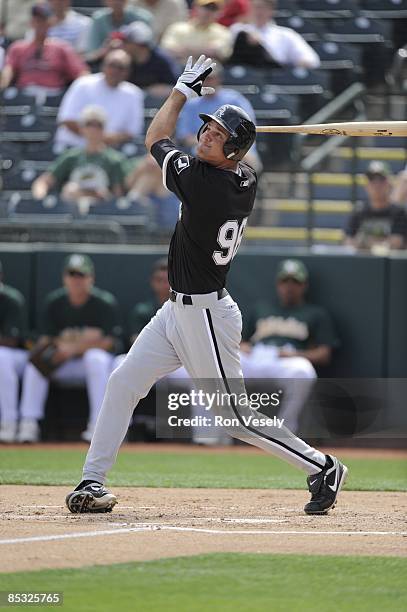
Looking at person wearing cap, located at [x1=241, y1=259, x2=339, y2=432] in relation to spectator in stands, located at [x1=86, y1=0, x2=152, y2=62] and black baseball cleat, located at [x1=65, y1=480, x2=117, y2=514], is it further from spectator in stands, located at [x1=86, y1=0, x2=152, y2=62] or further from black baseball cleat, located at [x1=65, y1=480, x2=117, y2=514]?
black baseball cleat, located at [x1=65, y1=480, x2=117, y2=514]

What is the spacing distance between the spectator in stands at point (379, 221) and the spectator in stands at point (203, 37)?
2644 mm

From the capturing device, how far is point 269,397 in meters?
A: 9.98

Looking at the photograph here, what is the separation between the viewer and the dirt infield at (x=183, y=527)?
4.41 metres

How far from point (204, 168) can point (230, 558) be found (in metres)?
1.85

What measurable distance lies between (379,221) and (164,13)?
4.28 meters

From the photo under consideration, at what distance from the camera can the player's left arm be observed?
548 cm

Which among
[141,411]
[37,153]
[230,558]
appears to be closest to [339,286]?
[141,411]

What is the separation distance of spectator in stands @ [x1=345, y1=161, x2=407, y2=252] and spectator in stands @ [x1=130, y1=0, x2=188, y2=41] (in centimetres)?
378

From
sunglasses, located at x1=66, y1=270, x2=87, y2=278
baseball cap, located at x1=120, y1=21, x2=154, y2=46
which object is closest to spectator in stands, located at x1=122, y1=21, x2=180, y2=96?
baseball cap, located at x1=120, y1=21, x2=154, y2=46

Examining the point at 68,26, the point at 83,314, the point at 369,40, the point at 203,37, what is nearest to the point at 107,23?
the point at 68,26

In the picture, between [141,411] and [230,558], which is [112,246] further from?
[230,558]

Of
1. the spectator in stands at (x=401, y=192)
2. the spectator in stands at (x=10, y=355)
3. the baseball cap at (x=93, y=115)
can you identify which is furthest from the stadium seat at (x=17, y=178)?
the spectator in stands at (x=401, y=192)

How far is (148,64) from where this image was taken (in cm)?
1226

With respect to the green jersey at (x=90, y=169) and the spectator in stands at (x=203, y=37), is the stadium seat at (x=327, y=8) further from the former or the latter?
the green jersey at (x=90, y=169)
